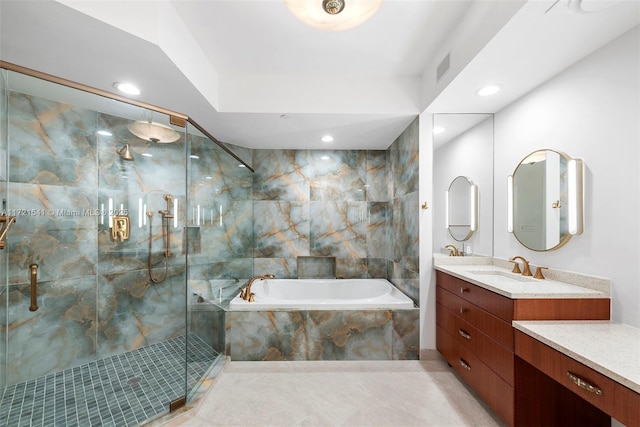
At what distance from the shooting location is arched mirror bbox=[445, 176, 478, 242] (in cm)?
251

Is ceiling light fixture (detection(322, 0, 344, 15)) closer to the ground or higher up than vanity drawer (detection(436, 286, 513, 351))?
higher up

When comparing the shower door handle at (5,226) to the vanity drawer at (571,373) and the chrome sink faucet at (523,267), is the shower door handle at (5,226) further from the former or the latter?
the chrome sink faucet at (523,267)

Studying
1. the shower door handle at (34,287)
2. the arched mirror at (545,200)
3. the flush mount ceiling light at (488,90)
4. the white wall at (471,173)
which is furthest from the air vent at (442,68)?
the shower door handle at (34,287)

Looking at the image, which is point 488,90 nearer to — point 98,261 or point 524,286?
point 524,286

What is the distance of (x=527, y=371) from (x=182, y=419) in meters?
2.12

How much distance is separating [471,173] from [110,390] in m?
3.43

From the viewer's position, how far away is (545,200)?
187 centimetres

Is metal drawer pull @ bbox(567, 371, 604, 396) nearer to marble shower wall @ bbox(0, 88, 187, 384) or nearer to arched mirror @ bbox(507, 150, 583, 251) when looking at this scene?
arched mirror @ bbox(507, 150, 583, 251)

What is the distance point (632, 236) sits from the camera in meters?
1.37

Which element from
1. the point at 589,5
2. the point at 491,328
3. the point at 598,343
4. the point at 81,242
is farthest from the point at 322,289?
the point at 589,5

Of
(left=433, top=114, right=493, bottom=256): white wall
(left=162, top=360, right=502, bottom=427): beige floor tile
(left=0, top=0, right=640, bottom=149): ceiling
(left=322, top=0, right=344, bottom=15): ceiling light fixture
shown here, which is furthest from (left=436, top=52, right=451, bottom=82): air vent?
(left=162, top=360, right=502, bottom=427): beige floor tile

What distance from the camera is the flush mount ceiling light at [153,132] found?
6.23 ft

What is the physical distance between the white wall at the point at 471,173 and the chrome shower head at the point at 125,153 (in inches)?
103

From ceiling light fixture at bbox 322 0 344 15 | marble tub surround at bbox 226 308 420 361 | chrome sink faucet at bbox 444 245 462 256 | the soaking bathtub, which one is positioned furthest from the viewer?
the soaking bathtub
